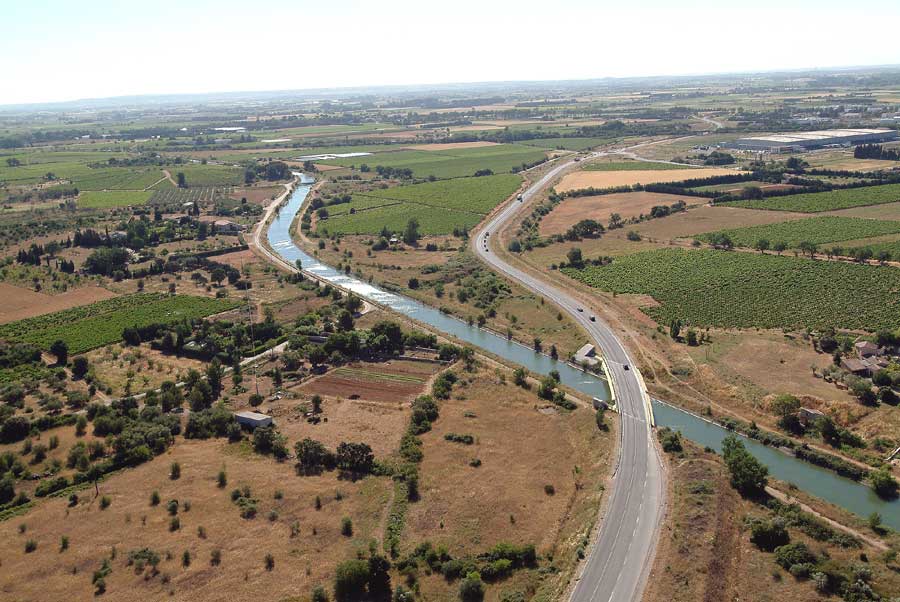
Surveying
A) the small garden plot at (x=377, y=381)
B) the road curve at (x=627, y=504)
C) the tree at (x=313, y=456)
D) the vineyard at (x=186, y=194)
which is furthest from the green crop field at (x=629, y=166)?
the tree at (x=313, y=456)

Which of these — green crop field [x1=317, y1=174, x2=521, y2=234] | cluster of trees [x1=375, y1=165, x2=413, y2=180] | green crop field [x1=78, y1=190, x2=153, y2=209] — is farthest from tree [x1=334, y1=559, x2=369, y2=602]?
cluster of trees [x1=375, y1=165, x2=413, y2=180]

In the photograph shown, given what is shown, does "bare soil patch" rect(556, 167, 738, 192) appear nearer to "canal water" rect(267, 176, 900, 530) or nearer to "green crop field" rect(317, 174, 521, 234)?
"green crop field" rect(317, 174, 521, 234)

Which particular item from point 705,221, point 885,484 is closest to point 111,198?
point 705,221

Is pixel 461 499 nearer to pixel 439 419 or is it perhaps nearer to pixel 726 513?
pixel 439 419

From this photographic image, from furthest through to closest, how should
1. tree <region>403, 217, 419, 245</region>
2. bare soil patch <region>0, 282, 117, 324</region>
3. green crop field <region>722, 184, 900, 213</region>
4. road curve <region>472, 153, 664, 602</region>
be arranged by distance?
green crop field <region>722, 184, 900, 213</region>, tree <region>403, 217, 419, 245</region>, bare soil patch <region>0, 282, 117, 324</region>, road curve <region>472, 153, 664, 602</region>

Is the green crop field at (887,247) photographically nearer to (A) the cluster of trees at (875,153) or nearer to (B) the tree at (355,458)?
(B) the tree at (355,458)

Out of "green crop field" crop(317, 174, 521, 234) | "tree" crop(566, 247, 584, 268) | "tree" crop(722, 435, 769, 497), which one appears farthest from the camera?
"green crop field" crop(317, 174, 521, 234)

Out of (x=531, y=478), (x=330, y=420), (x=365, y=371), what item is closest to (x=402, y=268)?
(x=365, y=371)
